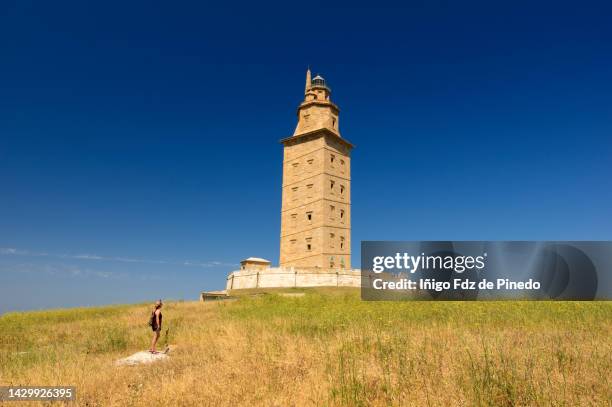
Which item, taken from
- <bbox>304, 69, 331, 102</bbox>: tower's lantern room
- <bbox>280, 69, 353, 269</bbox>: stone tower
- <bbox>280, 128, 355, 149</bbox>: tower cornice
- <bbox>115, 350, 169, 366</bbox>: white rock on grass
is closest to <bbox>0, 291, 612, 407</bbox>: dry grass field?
<bbox>115, 350, 169, 366</bbox>: white rock on grass

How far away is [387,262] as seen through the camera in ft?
64.2

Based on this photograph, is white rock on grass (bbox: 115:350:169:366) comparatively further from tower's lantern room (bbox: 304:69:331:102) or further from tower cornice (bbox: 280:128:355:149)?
tower's lantern room (bbox: 304:69:331:102)

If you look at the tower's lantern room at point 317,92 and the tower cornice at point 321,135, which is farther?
the tower's lantern room at point 317,92

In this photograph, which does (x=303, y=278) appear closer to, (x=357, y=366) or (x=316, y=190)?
(x=316, y=190)

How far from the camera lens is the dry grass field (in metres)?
5.29

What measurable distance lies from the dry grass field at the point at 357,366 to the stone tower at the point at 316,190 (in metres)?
27.1

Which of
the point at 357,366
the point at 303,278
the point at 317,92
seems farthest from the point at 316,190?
the point at 357,366

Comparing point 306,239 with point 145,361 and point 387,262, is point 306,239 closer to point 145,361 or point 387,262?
point 387,262

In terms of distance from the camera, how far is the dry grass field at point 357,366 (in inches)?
208

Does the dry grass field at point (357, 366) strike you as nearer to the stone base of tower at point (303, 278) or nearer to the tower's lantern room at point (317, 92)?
the stone base of tower at point (303, 278)

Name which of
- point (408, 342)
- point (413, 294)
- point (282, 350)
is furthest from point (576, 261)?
point (282, 350)

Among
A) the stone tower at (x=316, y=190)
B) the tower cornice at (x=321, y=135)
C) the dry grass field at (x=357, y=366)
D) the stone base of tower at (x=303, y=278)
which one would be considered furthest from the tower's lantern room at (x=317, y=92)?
the dry grass field at (x=357, y=366)

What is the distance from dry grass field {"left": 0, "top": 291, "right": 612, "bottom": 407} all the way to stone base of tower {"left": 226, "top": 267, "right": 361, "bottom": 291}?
2262 centimetres

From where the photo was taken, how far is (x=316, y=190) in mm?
40594
